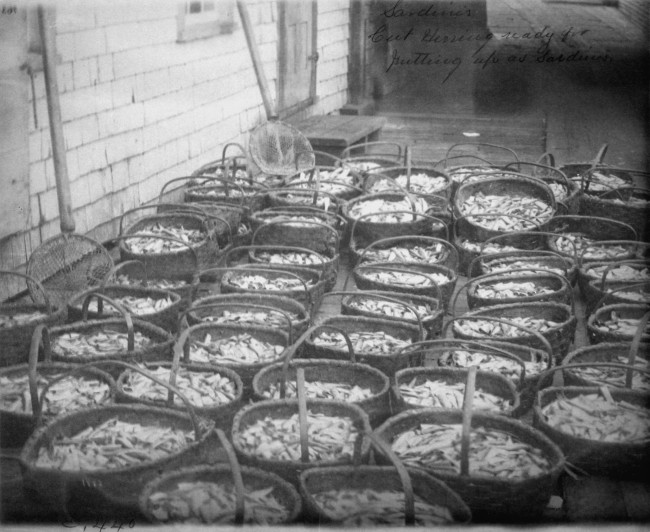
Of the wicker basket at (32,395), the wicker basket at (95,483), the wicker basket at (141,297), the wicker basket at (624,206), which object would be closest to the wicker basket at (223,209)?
the wicker basket at (141,297)

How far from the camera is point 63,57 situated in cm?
491

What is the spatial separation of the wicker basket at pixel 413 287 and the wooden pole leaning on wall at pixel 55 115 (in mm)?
1765

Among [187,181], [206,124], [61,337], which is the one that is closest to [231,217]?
[187,181]

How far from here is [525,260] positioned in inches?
213

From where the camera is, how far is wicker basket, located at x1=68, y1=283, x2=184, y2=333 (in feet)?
13.7

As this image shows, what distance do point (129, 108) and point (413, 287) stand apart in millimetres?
2600

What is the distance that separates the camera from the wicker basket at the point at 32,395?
10.0 feet

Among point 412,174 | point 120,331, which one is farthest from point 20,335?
point 412,174

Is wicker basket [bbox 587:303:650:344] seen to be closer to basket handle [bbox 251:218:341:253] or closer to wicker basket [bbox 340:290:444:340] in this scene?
wicker basket [bbox 340:290:444:340]

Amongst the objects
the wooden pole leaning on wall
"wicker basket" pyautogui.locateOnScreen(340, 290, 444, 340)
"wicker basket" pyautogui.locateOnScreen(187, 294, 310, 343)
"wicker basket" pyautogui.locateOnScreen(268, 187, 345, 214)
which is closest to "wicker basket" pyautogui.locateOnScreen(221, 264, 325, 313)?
"wicker basket" pyautogui.locateOnScreen(187, 294, 310, 343)

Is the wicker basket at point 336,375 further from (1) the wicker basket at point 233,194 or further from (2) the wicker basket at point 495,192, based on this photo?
(1) the wicker basket at point 233,194

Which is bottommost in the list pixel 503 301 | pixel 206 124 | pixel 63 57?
pixel 503 301

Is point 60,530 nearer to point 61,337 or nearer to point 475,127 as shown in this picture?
point 61,337

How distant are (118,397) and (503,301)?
7.83ft
